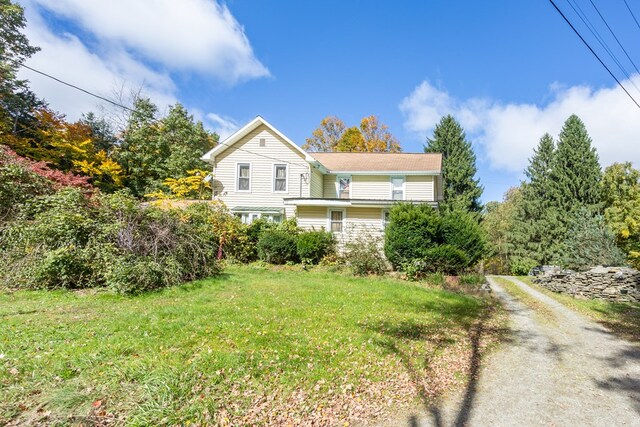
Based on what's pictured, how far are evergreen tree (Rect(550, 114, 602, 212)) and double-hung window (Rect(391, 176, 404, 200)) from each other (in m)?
13.9

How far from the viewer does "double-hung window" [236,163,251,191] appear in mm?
19484

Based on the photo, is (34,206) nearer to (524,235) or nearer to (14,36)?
(14,36)

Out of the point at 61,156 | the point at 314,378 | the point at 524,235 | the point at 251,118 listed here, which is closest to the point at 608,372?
the point at 314,378

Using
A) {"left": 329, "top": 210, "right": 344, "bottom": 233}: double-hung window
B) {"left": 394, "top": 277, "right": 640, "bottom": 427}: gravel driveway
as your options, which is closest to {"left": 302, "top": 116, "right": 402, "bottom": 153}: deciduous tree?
{"left": 329, "top": 210, "right": 344, "bottom": 233}: double-hung window

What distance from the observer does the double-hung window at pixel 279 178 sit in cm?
1933

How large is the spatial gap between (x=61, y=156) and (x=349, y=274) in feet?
74.7

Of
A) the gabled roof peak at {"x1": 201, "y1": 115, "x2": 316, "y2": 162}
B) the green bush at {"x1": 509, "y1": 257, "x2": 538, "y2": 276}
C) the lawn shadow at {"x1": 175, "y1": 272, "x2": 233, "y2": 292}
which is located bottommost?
the green bush at {"x1": 509, "y1": 257, "x2": 538, "y2": 276}

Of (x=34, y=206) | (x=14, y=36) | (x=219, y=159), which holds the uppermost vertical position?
(x=14, y=36)

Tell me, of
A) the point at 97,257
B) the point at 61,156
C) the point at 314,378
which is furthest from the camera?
the point at 61,156

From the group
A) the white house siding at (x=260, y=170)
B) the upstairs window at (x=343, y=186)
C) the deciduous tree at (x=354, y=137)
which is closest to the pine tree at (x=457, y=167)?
the deciduous tree at (x=354, y=137)

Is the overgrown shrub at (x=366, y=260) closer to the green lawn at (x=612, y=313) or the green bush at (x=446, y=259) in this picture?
the green bush at (x=446, y=259)

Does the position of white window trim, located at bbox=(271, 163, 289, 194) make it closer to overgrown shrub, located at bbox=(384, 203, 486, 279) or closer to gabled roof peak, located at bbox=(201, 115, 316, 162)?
gabled roof peak, located at bbox=(201, 115, 316, 162)

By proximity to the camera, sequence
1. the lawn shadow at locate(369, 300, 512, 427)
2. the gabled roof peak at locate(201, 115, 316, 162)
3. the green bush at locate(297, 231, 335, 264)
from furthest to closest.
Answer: the gabled roof peak at locate(201, 115, 316, 162), the green bush at locate(297, 231, 335, 264), the lawn shadow at locate(369, 300, 512, 427)

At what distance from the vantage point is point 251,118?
19266mm
